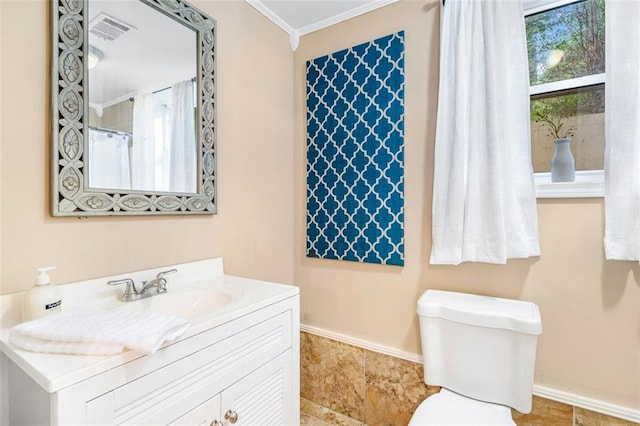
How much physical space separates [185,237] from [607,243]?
1.66 metres

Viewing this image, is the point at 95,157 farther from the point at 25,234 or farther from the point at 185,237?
the point at 185,237

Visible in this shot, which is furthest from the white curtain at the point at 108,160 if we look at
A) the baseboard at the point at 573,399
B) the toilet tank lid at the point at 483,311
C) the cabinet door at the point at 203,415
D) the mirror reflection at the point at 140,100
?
A: the baseboard at the point at 573,399

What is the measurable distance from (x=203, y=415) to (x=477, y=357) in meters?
1.04

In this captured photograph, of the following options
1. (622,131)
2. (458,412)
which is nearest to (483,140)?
(622,131)

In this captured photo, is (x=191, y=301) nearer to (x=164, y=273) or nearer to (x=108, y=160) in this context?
(x=164, y=273)

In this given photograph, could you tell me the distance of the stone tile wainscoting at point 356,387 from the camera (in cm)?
158

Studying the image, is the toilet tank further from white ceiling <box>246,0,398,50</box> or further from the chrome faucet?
white ceiling <box>246,0,398,50</box>

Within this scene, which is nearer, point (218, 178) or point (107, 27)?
point (107, 27)

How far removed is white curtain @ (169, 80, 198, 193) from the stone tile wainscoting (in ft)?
3.96

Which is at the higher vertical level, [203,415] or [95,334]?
[95,334]

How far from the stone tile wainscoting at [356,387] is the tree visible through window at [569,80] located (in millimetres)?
1128

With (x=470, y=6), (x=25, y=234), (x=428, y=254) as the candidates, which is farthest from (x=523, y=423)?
(x=25, y=234)

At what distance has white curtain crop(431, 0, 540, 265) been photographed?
1.29 meters

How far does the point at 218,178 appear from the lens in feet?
4.80
